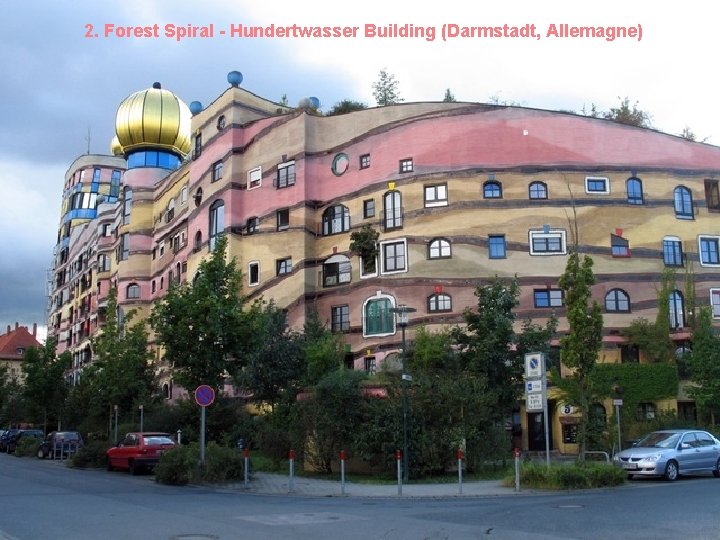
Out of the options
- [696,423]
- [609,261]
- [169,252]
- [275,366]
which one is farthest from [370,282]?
[169,252]

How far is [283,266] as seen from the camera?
154ft

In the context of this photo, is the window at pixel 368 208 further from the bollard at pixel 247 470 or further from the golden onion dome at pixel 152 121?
the golden onion dome at pixel 152 121

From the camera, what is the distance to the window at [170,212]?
61.0m

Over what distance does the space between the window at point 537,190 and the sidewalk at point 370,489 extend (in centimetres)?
2174

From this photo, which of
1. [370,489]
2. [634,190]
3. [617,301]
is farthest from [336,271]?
[370,489]

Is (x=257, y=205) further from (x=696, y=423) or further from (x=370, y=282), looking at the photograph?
→ (x=696, y=423)

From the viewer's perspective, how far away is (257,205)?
48969 millimetres

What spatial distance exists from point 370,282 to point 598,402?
13008mm

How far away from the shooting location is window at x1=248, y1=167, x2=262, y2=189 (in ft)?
161

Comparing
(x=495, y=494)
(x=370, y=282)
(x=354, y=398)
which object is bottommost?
(x=495, y=494)

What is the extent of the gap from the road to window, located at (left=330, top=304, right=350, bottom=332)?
23231mm

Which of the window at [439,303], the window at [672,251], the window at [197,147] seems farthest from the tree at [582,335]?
the window at [197,147]

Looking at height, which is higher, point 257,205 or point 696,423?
point 257,205

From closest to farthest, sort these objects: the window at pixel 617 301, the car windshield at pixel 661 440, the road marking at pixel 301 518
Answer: the road marking at pixel 301 518
the car windshield at pixel 661 440
the window at pixel 617 301
